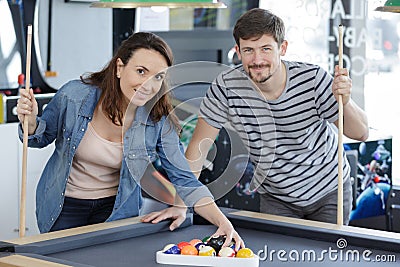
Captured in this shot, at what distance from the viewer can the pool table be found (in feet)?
8.09

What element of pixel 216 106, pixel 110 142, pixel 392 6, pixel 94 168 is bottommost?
pixel 94 168

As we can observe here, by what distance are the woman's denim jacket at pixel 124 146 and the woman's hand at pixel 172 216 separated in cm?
4

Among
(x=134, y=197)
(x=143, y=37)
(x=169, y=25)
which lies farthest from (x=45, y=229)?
(x=169, y=25)

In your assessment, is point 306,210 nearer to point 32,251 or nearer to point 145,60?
point 145,60

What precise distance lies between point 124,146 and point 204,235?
1.42 feet

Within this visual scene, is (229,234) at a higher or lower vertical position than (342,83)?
lower

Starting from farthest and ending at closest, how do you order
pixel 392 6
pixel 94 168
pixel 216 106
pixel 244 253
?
pixel 216 106 < pixel 94 168 < pixel 392 6 < pixel 244 253

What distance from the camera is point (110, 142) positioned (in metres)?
2.96

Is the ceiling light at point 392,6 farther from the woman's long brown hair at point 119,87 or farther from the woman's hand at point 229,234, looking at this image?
the woman's hand at point 229,234

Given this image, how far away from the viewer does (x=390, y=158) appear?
16.1ft

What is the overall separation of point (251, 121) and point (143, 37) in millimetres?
559

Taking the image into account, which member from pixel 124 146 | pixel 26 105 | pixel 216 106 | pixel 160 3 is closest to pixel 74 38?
pixel 216 106

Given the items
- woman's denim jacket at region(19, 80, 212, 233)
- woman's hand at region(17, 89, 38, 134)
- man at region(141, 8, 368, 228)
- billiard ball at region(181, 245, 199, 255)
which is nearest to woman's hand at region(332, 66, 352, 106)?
man at region(141, 8, 368, 228)

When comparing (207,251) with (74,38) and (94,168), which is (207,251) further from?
(74,38)
